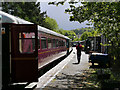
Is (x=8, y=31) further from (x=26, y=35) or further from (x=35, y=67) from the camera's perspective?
(x=35, y=67)

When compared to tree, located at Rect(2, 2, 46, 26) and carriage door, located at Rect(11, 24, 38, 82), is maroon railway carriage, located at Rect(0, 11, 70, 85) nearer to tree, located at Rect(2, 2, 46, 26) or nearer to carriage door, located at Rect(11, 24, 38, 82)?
carriage door, located at Rect(11, 24, 38, 82)

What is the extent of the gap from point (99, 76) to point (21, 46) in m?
4.40

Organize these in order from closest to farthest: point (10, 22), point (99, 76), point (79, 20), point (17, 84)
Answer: point (10, 22) < point (17, 84) < point (99, 76) < point (79, 20)

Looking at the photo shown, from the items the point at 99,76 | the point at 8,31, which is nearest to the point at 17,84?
the point at 8,31

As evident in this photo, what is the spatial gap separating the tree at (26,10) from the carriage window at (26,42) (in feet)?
148

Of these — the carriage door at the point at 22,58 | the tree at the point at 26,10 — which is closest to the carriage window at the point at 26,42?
the carriage door at the point at 22,58

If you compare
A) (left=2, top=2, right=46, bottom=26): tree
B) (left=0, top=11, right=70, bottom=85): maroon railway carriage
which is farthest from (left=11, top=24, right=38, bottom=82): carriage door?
(left=2, top=2, right=46, bottom=26): tree

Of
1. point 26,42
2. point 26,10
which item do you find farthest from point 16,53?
point 26,10

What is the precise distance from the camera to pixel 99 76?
10.8 m

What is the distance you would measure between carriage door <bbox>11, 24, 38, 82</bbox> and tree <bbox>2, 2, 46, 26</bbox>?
45976mm

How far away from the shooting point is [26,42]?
9039mm

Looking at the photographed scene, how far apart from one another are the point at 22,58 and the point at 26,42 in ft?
2.61

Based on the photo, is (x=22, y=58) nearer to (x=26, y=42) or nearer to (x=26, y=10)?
(x=26, y=42)

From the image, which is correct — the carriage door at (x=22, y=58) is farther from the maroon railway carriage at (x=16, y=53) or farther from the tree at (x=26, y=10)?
the tree at (x=26, y=10)
